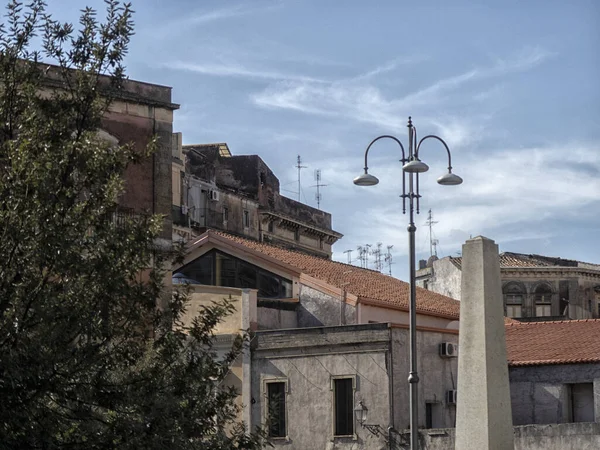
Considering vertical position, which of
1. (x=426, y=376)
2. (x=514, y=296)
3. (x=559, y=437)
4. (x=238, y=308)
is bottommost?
(x=559, y=437)

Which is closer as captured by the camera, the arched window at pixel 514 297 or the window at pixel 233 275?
the window at pixel 233 275

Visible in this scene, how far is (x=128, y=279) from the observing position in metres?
13.9

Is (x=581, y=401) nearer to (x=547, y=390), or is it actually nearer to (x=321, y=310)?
(x=547, y=390)

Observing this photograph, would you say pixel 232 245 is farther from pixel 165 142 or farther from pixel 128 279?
pixel 128 279

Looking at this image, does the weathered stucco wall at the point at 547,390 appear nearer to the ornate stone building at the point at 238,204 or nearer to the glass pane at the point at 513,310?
the ornate stone building at the point at 238,204

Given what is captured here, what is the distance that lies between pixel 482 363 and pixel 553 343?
1531 cm

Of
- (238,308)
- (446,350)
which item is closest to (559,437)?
(446,350)

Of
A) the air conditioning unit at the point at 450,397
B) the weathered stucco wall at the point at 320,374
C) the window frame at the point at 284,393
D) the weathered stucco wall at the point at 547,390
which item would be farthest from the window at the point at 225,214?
the weathered stucco wall at the point at 547,390

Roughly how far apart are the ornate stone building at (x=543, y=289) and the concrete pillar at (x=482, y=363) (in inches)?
1924

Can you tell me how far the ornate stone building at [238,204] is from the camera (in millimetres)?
56875

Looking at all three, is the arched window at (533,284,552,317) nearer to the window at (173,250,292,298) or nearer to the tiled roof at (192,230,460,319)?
the tiled roof at (192,230,460,319)

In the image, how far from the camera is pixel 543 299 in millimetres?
69125

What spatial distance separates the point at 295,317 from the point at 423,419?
20.2ft

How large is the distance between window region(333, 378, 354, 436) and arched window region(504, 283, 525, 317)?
1464 inches
